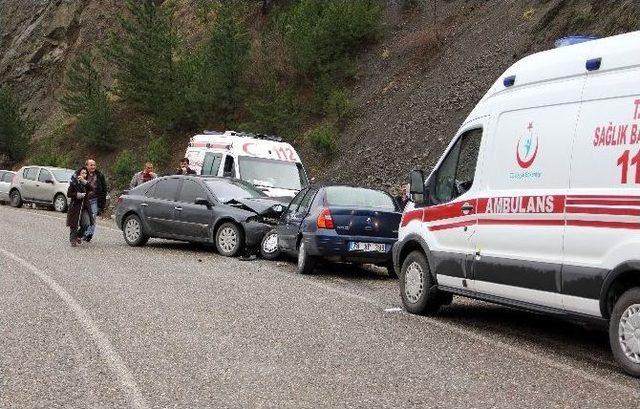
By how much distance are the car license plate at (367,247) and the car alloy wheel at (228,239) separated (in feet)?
11.9

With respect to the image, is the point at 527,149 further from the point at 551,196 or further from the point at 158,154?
the point at 158,154

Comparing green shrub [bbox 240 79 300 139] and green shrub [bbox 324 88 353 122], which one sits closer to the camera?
green shrub [bbox 324 88 353 122]

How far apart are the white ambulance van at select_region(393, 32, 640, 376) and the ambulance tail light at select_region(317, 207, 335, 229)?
12.1ft

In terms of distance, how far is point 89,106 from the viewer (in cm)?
4591

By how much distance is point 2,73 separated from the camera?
63406mm

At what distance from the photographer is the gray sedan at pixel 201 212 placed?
51.6 ft

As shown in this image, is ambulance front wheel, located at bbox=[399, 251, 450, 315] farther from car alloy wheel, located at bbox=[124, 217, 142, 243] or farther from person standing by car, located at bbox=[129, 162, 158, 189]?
person standing by car, located at bbox=[129, 162, 158, 189]

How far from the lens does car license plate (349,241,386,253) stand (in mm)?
12758

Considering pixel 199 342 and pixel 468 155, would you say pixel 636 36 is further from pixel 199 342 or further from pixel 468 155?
pixel 199 342

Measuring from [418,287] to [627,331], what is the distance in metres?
3.36

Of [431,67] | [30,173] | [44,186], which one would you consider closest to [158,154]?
[30,173]

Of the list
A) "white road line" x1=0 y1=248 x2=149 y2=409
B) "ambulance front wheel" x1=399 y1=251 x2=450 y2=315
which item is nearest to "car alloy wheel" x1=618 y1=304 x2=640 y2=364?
"ambulance front wheel" x1=399 y1=251 x2=450 y2=315

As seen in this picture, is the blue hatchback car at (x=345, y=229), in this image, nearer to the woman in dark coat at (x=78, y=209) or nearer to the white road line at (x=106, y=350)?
the white road line at (x=106, y=350)

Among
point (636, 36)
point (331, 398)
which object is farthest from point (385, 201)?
point (331, 398)
